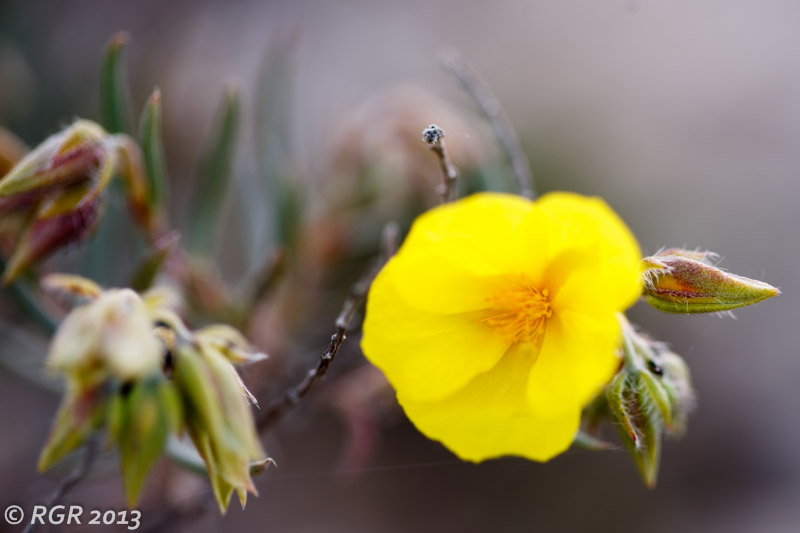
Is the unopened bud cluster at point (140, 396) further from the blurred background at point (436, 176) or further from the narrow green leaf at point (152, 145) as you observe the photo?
the blurred background at point (436, 176)

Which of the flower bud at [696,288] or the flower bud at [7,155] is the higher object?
the flower bud at [7,155]

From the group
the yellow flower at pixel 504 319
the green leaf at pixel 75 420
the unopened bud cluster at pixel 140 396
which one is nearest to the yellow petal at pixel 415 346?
the yellow flower at pixel 504 319

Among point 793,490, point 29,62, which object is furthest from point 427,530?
point 29,62

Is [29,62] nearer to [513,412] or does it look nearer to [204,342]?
[204,342]

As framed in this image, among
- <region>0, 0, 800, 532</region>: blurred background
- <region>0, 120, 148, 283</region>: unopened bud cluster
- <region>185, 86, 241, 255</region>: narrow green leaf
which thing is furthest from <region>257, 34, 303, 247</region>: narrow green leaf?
<region>0, 120, 148, 283</region>: unopened bud cluster

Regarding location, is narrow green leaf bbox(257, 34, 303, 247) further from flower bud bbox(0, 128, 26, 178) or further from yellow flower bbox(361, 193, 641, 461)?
yellow flower bbox(361, 193, 641, 461)
